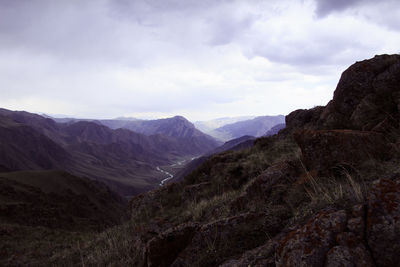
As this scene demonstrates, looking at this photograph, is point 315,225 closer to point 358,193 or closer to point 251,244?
point 358,193

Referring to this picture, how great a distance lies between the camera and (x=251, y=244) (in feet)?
11.8

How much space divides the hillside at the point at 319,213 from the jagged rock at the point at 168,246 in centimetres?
2

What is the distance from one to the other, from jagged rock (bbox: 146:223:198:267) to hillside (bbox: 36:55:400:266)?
0.05 feet

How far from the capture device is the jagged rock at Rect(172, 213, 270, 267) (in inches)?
143

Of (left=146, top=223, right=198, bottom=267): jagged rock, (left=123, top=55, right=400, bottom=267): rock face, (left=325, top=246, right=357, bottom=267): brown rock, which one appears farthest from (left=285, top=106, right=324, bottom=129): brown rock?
(left=325, top=246, right=357, bottom=267): brown rock

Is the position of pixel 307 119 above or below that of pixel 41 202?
above

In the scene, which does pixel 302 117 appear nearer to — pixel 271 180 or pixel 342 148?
pixel 271 180

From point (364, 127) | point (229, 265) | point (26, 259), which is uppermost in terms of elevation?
point (364, 127)

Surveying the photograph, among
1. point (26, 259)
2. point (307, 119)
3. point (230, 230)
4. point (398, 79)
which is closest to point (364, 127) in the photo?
point (398, 79)

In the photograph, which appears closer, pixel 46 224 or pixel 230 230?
pixel 230 230

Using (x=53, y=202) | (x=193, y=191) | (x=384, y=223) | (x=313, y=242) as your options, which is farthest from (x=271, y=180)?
(x=53, y=202)

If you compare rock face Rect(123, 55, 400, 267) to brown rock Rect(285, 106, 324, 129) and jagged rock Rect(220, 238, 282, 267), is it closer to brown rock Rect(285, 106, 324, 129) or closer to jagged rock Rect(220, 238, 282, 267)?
jagged rock Rect(220, 238, 282, 267)

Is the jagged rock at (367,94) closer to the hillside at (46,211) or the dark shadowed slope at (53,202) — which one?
the hillside at (46,211)

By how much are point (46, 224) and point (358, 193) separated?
49.7m
